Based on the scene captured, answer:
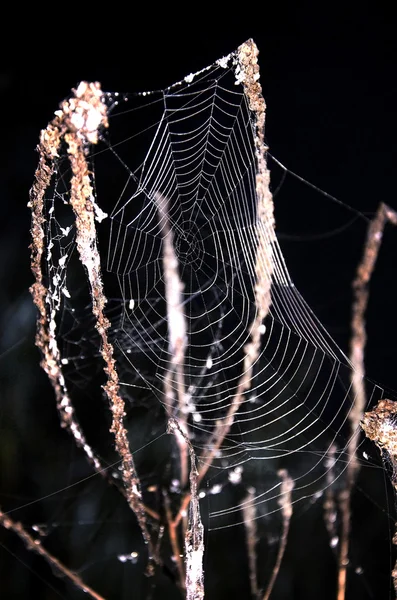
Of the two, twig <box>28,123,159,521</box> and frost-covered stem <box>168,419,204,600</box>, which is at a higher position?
twig <box>28,123,159,521</box>

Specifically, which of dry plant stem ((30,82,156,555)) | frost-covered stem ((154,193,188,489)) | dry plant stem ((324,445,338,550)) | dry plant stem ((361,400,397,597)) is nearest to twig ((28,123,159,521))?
dry plant stem ((30,82,156,555))

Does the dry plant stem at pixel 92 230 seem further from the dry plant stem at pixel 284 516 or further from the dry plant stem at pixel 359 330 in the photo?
the dry plant stem at pixel 359 330

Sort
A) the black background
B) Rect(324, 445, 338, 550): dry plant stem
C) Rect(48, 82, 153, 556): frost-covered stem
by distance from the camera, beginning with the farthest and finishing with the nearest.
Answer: Rect(324, 445, 338, 550): dry plant stem → the black background → Rect(48, 82, 153, 556): frost-covered stem

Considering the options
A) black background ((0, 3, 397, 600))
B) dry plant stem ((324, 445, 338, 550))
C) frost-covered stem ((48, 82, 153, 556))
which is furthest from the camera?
dry plant stem ((324, 445, 338, 550))

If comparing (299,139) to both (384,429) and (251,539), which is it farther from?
(251,539)

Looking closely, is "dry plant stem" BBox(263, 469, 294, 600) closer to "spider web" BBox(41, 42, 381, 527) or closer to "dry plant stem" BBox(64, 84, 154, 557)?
"spider web" BBox(41, 42, 381, 527)

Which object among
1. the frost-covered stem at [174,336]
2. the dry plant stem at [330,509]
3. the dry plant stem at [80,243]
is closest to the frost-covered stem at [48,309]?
the dry plant stem at [80,243]

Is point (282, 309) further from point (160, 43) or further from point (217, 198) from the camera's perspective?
point (160, 43)
